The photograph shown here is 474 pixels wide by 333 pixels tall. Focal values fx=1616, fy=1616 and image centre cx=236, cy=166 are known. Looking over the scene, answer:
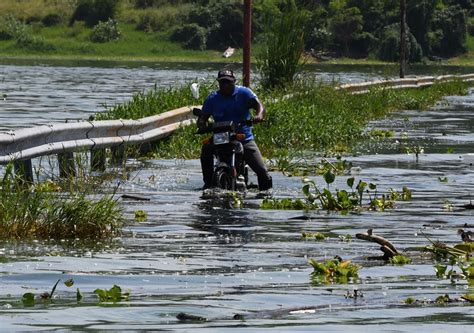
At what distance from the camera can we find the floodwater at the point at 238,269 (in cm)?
932

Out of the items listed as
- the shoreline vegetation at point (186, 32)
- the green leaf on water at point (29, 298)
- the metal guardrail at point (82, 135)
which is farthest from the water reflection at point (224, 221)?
the shoreline vegetation at point (186, 32)

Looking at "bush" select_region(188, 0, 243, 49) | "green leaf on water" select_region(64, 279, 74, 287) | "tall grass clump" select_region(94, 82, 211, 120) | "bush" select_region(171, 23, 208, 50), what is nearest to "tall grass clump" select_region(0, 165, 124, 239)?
"green leaf on water" select_region(64, 279, 74, 287)

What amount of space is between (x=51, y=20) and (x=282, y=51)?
3334 inches

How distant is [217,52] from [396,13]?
570 inches

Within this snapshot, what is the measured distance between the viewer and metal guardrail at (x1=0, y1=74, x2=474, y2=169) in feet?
57.7

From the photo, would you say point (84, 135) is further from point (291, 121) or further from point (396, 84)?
point (396, 84)

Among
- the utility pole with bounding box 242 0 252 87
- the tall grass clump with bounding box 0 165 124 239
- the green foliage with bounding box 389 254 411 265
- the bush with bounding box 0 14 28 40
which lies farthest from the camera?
the bush with bounding box 0 14 28 40

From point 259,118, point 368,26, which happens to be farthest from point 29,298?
point 368,26

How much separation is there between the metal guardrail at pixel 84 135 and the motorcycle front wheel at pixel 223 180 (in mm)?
1987

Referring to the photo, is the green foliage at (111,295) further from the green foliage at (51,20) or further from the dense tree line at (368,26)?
the green foliage at (51,20)

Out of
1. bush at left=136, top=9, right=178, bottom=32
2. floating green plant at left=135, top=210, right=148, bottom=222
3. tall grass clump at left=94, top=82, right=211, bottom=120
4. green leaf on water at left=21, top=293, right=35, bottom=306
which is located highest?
green leaf on water at left=21, top=293, right=35, bottom=306

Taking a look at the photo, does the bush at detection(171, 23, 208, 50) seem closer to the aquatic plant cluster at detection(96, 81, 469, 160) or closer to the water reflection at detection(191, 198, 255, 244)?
the aquatic plant cluster at detection(96, 81, 469, 160)

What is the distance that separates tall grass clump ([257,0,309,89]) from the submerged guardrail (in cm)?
821

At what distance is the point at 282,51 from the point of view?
1400 inches
